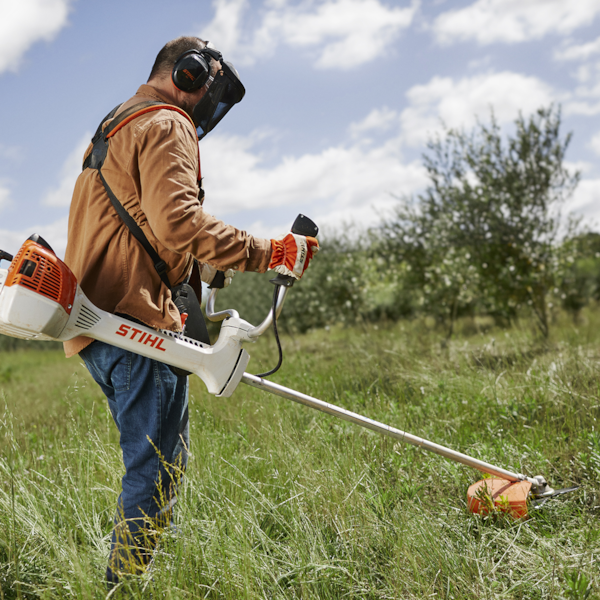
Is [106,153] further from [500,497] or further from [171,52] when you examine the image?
[500,497]

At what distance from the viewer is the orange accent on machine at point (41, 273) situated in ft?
5.75

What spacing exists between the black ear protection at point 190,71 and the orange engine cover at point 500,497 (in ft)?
7.55

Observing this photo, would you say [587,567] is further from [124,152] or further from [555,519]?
[124,152]

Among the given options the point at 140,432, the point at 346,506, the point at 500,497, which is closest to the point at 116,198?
the point at 140,432

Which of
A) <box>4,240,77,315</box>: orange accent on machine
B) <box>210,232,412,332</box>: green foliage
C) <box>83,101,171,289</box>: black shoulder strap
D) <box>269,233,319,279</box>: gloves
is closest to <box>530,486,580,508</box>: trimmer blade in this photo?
<box>269,233,319,279</box>: gloves

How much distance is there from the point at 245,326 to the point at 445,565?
129cm

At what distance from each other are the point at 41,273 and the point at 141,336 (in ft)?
1.38

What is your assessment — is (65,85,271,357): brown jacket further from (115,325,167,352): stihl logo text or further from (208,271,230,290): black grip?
(208,271,230,290): black grip

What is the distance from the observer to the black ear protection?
211 centimetres

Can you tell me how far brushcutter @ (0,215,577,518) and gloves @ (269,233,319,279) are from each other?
0.05m

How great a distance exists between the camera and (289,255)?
2047mm

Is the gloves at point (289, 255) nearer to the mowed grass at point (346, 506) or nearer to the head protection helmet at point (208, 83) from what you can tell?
Result: the head protection helmet at point (208, 83)

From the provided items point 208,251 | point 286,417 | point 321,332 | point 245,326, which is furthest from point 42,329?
point 321,332

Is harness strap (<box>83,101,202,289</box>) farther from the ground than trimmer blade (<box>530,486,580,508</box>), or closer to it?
farther from the ground
